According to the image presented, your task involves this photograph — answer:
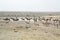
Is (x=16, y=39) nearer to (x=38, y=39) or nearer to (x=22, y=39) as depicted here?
(x=22, y=39)

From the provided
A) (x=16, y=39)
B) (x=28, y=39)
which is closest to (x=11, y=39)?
(x=16, y=39)

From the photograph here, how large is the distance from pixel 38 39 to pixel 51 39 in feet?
5.00

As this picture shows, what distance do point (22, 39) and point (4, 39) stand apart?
208 centimetres

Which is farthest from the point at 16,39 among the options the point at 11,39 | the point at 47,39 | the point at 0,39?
the point at 47,39

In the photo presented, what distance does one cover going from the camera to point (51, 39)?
20.6 meters

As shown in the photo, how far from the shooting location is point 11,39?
66.9ft

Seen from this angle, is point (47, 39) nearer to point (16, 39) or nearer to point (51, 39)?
point (51, 39)

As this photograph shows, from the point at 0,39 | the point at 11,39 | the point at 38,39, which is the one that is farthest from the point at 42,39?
the point at 0,39

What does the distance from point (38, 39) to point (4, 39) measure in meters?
3.86

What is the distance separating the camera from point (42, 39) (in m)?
20.5

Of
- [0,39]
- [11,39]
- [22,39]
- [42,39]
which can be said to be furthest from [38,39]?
[0,39]

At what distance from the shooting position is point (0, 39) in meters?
20.3

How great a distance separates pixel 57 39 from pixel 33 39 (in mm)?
2792

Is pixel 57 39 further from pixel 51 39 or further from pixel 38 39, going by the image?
pixel 38 39
